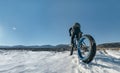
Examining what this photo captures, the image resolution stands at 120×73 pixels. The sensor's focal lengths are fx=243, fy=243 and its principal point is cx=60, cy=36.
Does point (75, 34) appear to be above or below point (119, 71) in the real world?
above

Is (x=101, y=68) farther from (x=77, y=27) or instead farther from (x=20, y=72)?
(x=77, y=27)

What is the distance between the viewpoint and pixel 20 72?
1027 centimetres

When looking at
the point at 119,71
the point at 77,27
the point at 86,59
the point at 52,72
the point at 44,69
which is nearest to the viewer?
the point at 119,71

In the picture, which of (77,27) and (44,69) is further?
(77,27)

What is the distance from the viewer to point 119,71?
9.23m

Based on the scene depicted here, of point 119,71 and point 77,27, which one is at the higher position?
point 77,27

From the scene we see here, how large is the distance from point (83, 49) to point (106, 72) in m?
3.80

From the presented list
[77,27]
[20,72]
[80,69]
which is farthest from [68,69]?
[77,27]

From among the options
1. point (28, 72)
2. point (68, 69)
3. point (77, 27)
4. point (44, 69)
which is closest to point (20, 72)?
point (28, 72)

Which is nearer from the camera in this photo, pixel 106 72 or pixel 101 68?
pixel 106 72

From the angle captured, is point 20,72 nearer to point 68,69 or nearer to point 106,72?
point 68,69

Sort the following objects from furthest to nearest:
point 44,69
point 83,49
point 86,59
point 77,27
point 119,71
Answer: point 77,27, point 83,49, point 86,59, point 44,69, point 119,71

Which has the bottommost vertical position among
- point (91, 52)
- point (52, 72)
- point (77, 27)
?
point (52, 72)

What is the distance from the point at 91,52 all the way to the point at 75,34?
159 inches
